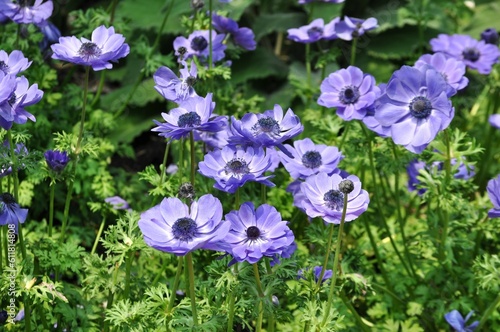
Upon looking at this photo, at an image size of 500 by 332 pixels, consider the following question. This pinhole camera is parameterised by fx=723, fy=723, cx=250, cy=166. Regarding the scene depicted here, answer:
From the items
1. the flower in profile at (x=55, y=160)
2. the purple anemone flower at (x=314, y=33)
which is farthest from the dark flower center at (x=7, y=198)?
the purple anemone flower at (x=314, y=33)

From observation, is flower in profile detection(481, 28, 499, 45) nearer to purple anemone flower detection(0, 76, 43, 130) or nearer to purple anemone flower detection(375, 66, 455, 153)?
purple anemone flower detection(375, 66, 455, 153)

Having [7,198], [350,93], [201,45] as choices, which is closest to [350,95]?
[350,93]

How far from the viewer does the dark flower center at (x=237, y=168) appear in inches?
63.2

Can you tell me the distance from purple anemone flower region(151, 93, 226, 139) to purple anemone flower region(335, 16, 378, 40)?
0.95m

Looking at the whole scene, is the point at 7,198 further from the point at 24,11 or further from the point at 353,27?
the point at 353,27

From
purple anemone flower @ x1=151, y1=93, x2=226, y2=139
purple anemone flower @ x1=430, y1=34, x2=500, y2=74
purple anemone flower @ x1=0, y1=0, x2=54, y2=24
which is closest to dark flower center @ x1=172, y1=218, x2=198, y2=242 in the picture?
purple anemone flower @ x1=151, y1=93, x2=226, y2=139

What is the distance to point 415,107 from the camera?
175 cm

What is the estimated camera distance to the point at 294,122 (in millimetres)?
1710

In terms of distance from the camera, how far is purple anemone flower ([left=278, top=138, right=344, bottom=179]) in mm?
1884

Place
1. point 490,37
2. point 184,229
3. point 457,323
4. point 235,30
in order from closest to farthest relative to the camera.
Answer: point 184,229
point 457,323
point 235,30
point 490,37

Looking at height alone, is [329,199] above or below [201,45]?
above

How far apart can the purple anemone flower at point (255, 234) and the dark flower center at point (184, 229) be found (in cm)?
8

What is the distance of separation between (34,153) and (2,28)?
1.55 metres

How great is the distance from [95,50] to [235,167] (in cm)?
57
